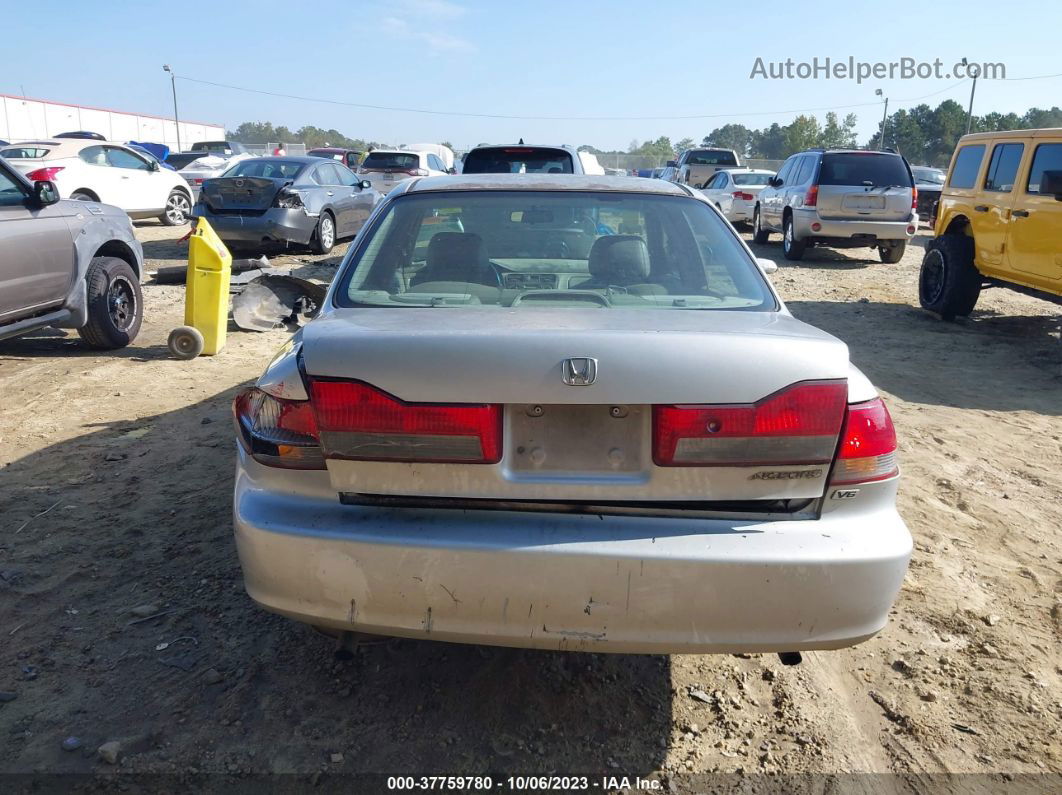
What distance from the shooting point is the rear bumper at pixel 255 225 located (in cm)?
1170

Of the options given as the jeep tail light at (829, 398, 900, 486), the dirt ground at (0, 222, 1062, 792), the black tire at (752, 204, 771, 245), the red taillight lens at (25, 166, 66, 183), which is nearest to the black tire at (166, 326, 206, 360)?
the dirt ground at (0, 222, 1062, 792)

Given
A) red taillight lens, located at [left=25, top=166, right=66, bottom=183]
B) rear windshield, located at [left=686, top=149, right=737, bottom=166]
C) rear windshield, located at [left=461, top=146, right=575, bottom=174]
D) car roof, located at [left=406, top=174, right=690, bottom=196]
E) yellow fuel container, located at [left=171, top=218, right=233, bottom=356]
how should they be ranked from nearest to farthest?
1. car roof, located at [left=406, top=174, right=690, bottom=196]
2. yellow fuel container, located at [left=171, top=218, right=233, bottom=356]
3. rear windshield, located at [left=461, top=146, right=575, bottom=174]
4. red taillight lens, located at [left=25, top=166, right=66, bottom=183]
5. rear windshield, located at [left=686, top=149, right=737, bottom=166]

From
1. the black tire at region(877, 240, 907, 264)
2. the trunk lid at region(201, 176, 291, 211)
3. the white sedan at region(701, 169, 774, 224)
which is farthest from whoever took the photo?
the white sedan at region(701, 169, 774, 224)

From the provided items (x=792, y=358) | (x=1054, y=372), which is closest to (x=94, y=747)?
(x=792, y=358)

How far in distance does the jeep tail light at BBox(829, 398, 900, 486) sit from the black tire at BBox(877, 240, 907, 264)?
12804 mm

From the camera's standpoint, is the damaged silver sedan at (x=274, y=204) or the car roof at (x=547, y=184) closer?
the car roof at (x=547, y=184)

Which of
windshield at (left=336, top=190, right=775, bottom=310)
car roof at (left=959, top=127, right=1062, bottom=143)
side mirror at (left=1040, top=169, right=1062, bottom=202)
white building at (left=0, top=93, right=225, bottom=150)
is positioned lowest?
white building at (left=0, top=93, right=225, bottom=150)

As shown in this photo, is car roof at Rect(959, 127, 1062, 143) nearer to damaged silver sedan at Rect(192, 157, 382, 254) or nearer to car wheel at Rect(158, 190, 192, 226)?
damaged silver sedan at Rect(192, 157, 382, 254)

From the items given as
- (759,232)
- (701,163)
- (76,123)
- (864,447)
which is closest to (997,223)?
(864,447)

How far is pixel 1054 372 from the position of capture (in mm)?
7242

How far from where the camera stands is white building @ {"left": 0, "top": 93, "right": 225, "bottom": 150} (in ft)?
141

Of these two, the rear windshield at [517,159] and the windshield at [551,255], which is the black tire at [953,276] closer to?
the rear windshield at [517,159]

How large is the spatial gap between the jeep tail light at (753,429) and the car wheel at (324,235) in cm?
1139

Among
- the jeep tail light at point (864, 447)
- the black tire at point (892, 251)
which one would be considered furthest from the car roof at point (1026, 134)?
the jeep tail light at point (864, 447)
